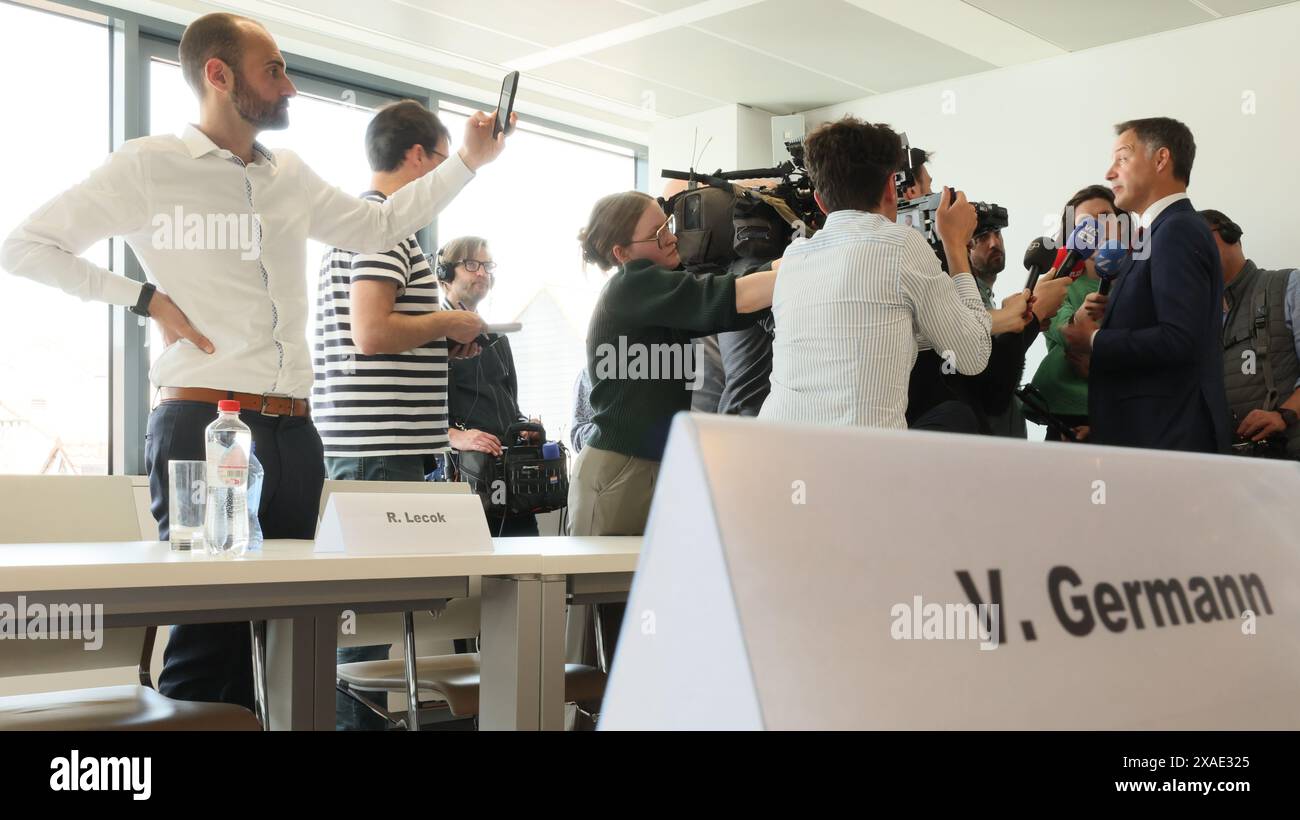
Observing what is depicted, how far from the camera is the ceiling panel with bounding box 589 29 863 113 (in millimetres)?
4402

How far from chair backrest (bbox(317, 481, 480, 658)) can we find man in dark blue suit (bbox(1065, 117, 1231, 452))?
1322mm

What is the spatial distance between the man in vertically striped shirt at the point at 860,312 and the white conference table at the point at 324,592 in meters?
0.39

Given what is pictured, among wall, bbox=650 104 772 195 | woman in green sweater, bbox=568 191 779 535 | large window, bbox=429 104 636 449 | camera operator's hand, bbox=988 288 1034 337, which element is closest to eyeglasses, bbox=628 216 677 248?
woman in green sweater, bbox=568 191 779 535

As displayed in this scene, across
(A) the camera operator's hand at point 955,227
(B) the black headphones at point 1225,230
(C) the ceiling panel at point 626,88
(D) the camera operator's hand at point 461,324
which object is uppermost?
(C) the ceiling panel at point 626,88

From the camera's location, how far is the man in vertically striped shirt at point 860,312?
173 centimetres

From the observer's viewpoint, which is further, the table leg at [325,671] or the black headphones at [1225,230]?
the black headphones at [1225,230]

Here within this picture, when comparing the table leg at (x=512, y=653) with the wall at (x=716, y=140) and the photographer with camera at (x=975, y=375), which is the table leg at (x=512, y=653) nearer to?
the photographer with camera at (x=975, y=375)

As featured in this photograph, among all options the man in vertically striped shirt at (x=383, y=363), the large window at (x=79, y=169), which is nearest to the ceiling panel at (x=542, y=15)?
the large window at (x=79, y=169)

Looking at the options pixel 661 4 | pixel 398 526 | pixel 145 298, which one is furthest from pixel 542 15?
pixel 398 526

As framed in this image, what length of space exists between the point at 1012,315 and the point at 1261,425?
4.35 ft

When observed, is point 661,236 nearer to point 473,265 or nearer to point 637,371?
point 637,371

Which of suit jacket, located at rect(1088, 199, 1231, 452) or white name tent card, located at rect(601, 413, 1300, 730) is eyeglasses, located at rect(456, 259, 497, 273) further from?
white name tent card, located at rect(601, 413, 1300, 730)

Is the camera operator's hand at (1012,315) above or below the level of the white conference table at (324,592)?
above

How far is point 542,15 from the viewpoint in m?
4.13
